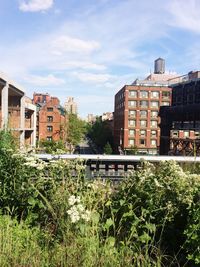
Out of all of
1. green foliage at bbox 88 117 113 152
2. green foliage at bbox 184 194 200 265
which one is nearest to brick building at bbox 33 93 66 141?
green foliage at bbox 88 117 113 152

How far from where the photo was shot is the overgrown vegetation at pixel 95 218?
2.94 m

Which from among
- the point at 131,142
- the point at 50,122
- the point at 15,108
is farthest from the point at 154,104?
the point at 15,108

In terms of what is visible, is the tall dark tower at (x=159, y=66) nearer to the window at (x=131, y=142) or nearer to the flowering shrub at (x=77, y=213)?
the window at (x=131, y=142)

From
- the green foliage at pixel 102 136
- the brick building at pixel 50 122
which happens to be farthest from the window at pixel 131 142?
the brick building at pixel 50 122

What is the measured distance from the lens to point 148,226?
129 inches

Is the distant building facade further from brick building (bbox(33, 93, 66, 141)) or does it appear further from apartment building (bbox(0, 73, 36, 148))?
apartment building (bbox(0, 73, 36, 148))

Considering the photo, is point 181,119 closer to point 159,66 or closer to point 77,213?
point 77,213

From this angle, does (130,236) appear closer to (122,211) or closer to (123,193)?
(122,211)

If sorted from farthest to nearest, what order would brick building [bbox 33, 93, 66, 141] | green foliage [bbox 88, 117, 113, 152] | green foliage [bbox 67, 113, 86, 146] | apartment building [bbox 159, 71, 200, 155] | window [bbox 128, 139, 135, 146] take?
green foliage [bbox 88, 117, 113, 152] → green foliage [bbox 67, 113, 86, 146] → window [bbox 128, 139, 135, 146] → brick building [bbox 33, 93, 66, 141] → apartment building [bbox 159, 71, 200, 155]

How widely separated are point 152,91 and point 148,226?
7035 cm

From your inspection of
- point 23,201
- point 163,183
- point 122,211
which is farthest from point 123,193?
point 23,201

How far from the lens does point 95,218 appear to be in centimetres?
338

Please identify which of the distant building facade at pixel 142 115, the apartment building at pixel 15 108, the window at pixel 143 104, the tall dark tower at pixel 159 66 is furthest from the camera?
the tall dark tower at pixel 159 66

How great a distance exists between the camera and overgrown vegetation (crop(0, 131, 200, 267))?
2.94 m
